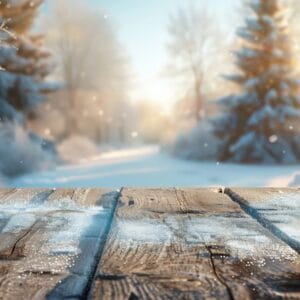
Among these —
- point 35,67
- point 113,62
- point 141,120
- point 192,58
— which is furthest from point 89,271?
point 141,120

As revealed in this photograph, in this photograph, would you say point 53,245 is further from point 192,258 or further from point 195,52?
point 195,52

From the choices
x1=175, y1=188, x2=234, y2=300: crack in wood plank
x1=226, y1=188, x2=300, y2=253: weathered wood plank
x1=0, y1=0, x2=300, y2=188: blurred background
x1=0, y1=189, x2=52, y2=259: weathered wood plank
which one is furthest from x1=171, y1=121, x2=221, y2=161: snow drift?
x1=175, y1=188, x2=234, y2=300: crack in wood plank

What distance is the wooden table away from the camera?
38.8 inches

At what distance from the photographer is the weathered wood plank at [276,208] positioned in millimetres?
1479

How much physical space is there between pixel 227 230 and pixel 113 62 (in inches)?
1229

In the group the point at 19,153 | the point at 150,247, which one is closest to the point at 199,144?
the point at 19,153

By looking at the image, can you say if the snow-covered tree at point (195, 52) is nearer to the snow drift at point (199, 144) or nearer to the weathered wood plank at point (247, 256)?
the snow drift at point (199, 144)

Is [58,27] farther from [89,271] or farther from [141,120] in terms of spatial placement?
[89,271]

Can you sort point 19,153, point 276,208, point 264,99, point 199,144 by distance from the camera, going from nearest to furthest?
point 276,208 < point 19,153 < point 264,99 < point 199,144

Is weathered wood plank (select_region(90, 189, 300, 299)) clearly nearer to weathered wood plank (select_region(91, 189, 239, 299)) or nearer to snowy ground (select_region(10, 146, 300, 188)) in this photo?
weathered wood plank (select_region(91, 189, 239, 299))

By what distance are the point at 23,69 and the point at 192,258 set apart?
15.0 meters

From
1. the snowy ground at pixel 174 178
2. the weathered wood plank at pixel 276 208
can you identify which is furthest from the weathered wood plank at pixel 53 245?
the snowy ground at pixel 174 178

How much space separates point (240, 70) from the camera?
16219 millimetres

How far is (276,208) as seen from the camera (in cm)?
190
